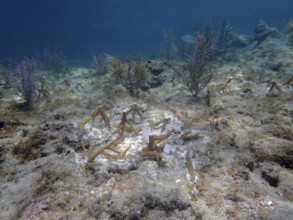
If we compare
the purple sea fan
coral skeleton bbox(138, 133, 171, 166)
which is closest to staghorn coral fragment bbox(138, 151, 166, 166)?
coral skeleton bbox(138, 133, 171, 166)

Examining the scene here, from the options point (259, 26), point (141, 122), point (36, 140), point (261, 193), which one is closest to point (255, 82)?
Answer: point (141, 122)

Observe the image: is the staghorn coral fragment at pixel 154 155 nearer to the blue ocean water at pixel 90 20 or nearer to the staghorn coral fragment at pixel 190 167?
the staghorn coral fragment at pixel 190 167

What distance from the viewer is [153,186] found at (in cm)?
269

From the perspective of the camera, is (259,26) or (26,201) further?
(259,26)

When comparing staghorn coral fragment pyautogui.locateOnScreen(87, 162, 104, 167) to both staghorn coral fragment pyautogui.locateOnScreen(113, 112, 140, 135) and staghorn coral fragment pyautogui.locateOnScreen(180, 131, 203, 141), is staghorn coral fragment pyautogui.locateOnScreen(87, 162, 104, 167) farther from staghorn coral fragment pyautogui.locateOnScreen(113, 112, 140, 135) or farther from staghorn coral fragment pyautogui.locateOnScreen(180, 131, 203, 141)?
staghorn coral fragment pyautogui.locateOnScreen(180, 131, 203, 141)

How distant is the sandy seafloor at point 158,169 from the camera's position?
8.15ft

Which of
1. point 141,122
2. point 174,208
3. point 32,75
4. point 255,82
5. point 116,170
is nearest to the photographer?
point 174,208

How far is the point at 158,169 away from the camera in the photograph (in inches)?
126

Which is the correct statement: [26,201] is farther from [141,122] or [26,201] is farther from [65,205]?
[141,122]

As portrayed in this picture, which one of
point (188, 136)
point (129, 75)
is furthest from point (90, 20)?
point (188, 136)

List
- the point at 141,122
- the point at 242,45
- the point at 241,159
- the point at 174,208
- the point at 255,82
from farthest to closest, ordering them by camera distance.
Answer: the point at 242,45 < the point at 255,82 < the point at 141,122 < the point at 241,159 < the point at 174,208

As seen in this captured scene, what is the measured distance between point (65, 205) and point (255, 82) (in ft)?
24.3

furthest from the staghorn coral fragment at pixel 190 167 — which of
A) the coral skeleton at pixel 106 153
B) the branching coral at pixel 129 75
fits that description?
the branching coral at pixel 129 75

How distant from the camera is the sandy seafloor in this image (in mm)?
2484
